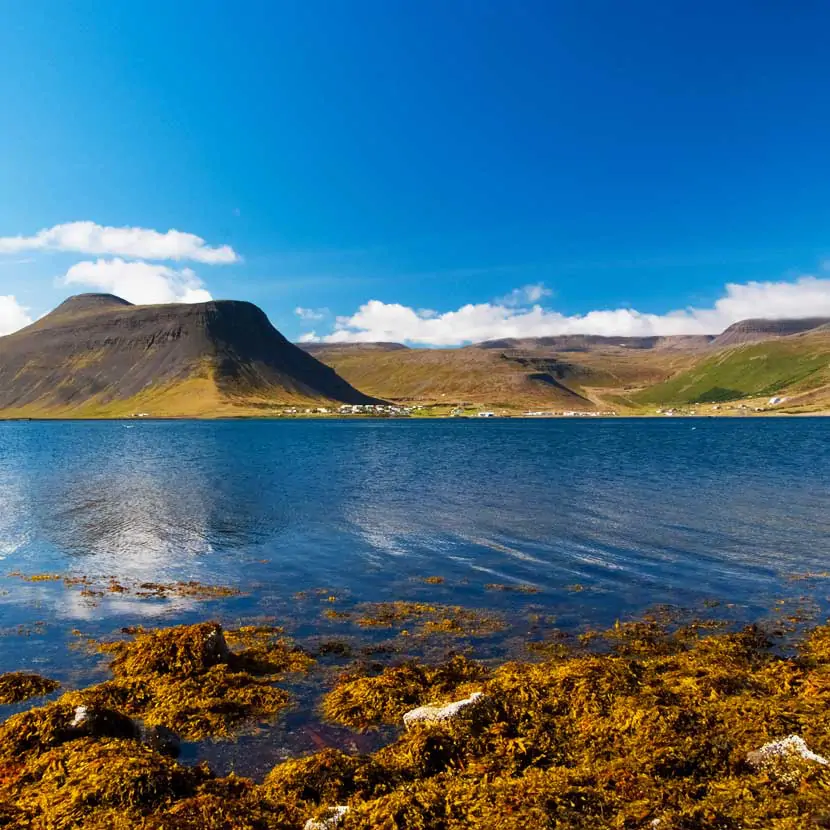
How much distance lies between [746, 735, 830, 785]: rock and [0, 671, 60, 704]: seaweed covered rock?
17949 millimetres

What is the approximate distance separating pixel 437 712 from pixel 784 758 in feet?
24.2

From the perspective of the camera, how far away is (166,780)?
1206 cm

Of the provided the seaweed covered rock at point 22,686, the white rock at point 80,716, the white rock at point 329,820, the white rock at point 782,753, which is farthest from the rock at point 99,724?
the white rock at point 782,753

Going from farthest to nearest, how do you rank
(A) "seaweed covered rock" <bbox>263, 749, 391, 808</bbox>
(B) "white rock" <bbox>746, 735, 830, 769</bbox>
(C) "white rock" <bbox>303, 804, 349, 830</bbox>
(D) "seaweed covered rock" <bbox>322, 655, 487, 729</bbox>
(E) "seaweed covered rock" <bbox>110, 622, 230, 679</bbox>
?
(E) "seaweed covered rock" <bbox>110, 622, 230, 679</bbox> → (D) "seaweed covered rock" <bbox>322, 655, 487, 729</bbox> → (B) "white rock" <bbox>746, 735, 830, 769</bbox> → (A) "seaweed covered rock" <bbox>263, 749, 391, 808</bbox> → (C) "white rock" <bbox>303, 804, 349, 830</bbox>

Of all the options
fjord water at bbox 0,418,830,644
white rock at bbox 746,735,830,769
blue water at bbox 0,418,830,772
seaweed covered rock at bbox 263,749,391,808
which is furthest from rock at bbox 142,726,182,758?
white rock at bbox 746,735,830,769

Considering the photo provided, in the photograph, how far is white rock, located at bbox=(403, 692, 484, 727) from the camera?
14.5m

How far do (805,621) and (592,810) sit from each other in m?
16.4

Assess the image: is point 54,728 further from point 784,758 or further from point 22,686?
point 784,758

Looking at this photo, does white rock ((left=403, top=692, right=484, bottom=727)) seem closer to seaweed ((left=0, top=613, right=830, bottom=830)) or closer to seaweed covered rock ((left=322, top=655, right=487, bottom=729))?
seaweed ((left=0, top=613, right=830, bottom=830))

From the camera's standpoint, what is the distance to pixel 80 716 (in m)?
14.1

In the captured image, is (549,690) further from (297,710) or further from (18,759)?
(18,759)

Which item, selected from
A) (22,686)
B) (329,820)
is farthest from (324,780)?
(22,686)

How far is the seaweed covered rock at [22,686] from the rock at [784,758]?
707 inches

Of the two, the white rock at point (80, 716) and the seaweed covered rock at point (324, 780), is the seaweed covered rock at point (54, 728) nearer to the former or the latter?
the white rock at point (80, 716)
